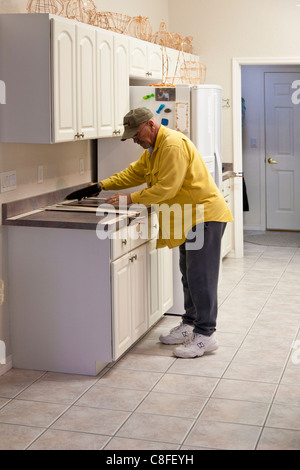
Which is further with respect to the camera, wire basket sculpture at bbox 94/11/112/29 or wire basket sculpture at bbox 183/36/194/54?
wire basket sculpture at bbox 183/36/194/54

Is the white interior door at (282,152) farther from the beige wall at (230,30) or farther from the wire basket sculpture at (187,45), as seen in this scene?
the wire basket sculpture at (187,45)

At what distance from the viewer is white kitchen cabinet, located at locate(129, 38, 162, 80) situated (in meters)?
4.96

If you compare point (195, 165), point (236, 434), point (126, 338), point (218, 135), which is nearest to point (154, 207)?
point (195, 165)

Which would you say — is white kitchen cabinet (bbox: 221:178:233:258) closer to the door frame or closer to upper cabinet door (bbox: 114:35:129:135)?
the door frame

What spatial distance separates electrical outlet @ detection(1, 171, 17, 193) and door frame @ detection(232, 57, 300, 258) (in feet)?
11.6

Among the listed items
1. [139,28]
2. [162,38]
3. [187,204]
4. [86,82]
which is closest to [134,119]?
[86,82]

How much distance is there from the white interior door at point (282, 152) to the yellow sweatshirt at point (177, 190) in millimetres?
4539

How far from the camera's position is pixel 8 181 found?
3.98 meters

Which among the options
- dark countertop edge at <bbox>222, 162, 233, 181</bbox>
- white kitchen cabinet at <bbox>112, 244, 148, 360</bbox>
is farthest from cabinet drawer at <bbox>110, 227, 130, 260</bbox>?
dark countertop edge at <bbox>222, 162, 233, 181</bbox>

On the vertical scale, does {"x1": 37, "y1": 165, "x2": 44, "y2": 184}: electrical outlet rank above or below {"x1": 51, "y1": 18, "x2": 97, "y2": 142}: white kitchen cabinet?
below

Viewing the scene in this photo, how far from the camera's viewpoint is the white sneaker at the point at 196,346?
171 inches

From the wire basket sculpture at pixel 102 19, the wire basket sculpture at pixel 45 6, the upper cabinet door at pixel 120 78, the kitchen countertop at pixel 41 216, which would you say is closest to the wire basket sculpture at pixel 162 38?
the wire basket sculpture at pixel 102 19

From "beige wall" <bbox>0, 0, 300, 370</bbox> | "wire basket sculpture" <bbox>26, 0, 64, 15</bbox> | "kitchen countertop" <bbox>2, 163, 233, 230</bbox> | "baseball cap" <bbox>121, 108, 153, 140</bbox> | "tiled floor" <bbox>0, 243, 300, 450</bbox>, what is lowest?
"tiled floor" <bbox>0, 243, 300, 450</bbox>

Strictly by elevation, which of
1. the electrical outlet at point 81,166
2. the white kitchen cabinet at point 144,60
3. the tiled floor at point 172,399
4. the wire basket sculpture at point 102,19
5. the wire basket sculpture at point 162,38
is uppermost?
the wire basket sculpture at point 162,38
